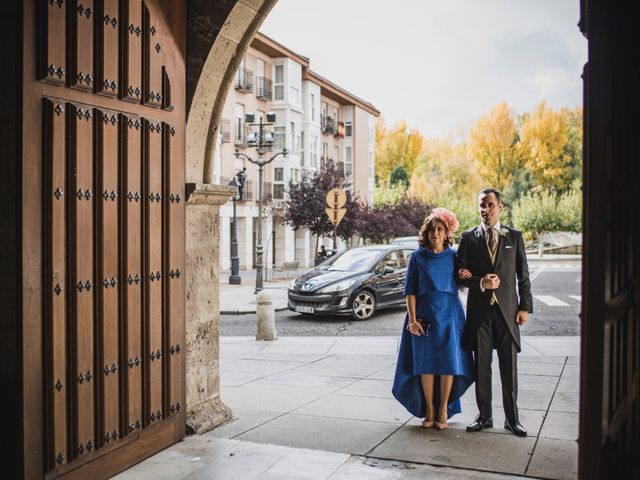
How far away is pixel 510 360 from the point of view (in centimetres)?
585

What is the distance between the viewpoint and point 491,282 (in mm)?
5828

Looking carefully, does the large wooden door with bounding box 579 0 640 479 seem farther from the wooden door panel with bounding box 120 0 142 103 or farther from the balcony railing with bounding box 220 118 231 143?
the balcony railing with bounding box 220 118 231 143

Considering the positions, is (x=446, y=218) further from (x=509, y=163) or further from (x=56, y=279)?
(x=509, y=163)

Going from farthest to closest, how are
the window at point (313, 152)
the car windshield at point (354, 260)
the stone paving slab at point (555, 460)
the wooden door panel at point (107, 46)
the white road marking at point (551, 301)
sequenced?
the window at point (313, 152) < the white road marking at point (551, 301) < the car windshield at point (354, 260) < the stone paving slab at point (555, 460) < the wooden door panel at point (107, 46)

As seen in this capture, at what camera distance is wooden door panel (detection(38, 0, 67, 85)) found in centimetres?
418

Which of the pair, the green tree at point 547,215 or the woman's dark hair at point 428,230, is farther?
the green tree at point 547,215

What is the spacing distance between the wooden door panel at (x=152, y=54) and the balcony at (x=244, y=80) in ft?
108

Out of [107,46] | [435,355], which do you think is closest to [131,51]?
[107,46]

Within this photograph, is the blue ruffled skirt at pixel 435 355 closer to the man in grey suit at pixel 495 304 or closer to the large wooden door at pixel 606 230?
the man in grey suit at pixel 495 304

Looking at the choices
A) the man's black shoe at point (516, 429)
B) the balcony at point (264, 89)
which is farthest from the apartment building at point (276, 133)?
the man's black shoe at point (516, 429)

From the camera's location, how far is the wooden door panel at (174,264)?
5.43 m

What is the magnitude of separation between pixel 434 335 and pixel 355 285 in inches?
362

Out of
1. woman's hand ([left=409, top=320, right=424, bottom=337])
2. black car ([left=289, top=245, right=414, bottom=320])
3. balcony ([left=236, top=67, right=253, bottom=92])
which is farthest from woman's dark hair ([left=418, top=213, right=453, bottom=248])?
balcony ([left=236, top=67, right=253, bottom=92])

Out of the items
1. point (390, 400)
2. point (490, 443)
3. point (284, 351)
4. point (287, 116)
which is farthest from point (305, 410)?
point (287, 116)
